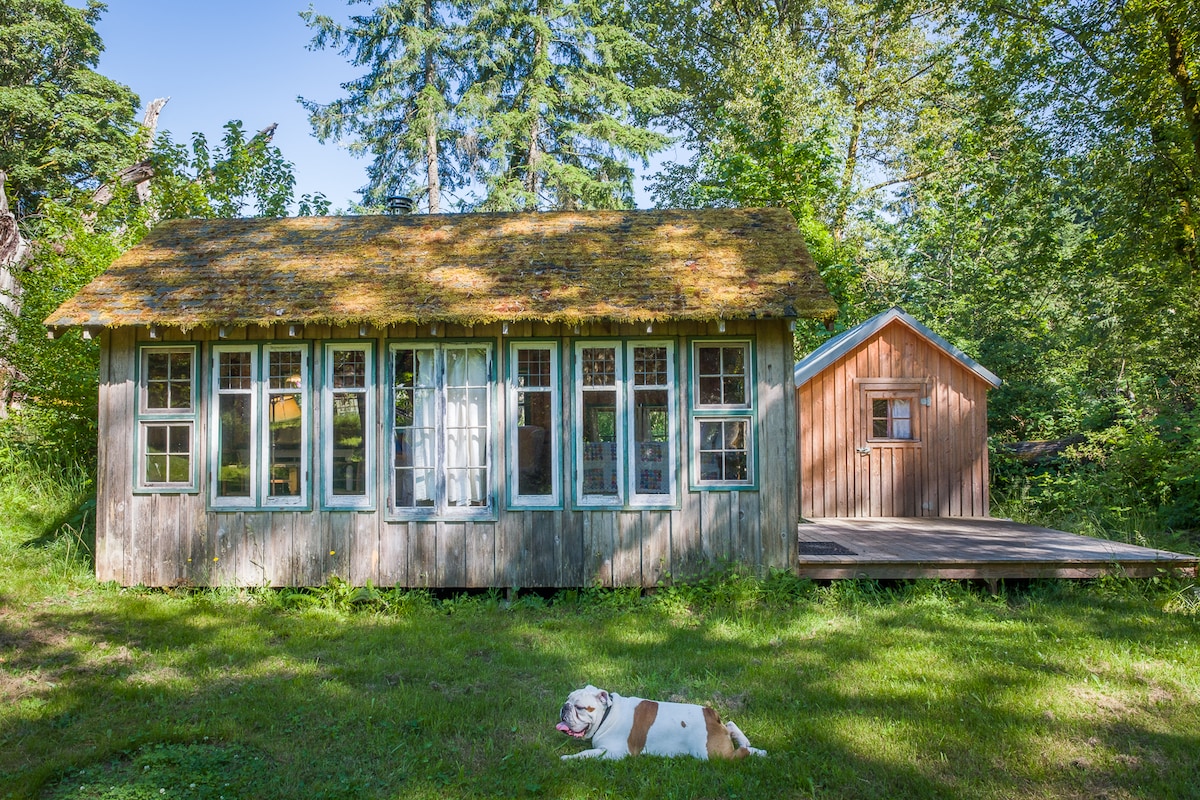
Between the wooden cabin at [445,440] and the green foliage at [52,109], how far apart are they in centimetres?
1634

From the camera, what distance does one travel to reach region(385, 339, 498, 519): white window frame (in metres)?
7.83

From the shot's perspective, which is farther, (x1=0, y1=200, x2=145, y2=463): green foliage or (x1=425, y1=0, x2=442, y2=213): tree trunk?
(x1=425, y1=0, x2=442, y2=213): tree trunk

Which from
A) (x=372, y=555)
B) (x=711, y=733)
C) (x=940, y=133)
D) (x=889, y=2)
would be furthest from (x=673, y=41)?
(x=711, y=733)

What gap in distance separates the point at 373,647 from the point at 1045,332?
17827 millimetres

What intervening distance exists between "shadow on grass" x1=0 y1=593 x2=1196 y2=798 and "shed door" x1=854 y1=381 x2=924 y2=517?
4.70m

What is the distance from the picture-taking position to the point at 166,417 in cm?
793

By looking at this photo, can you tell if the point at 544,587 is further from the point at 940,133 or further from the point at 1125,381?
the point at 940,133

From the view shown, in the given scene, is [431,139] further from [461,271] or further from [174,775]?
[174,775]

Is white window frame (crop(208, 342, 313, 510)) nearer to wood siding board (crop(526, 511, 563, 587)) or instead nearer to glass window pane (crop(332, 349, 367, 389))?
glass window pane (crop(332, 349, 367, 389))

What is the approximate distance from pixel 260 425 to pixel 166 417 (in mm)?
1009

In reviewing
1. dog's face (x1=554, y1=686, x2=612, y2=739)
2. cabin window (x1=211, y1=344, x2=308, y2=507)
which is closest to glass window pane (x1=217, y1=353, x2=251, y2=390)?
cabin window (x1=211, y1=344, x2=308, y2=507)

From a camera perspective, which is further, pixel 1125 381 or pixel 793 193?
pixel 793 193

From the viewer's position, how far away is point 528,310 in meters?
7.55

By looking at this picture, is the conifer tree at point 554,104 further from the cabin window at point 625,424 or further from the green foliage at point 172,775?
the green foliage at point 172,775
